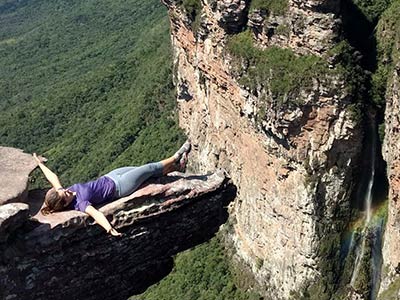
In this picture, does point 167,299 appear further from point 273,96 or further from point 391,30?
point 391,30

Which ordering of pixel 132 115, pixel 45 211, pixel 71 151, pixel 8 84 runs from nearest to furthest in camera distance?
pixel 45 211 < pixel 132 115 < pixel 71 151 < pixel 8 84

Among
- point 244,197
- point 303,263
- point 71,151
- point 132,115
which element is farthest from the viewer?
point 71,151

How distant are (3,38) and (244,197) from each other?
98946 millimetres

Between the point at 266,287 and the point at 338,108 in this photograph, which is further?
the point at 266,287

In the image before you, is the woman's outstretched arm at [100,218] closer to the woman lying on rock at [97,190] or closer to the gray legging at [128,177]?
the woman lying on rock at [97,190]

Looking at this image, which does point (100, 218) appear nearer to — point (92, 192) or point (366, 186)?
point (92, 192)

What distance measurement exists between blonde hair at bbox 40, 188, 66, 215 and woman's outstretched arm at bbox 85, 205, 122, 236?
0.41m

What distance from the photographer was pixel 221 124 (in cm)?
3188

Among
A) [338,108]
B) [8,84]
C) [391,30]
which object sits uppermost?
[391,30]

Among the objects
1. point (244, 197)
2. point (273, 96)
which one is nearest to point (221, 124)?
point (244, 197)

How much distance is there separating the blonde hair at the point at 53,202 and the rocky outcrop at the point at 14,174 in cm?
34

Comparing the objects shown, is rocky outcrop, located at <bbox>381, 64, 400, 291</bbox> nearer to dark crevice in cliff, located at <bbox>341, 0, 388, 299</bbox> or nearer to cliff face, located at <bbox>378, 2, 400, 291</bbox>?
cliff face, located at <bbox>378, 2, 400, 291</bbox>

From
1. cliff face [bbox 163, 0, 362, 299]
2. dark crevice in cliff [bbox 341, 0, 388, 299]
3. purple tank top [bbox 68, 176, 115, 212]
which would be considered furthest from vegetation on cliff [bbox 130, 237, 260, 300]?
purple tank top [bbox 68, 176, 115, 212]

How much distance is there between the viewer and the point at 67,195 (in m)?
Answer: 10.6
